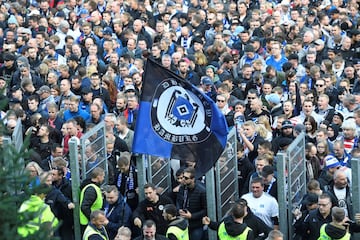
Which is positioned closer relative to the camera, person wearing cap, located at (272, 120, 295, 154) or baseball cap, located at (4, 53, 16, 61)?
person wearing cap, located at (272, 120, 295, 154)

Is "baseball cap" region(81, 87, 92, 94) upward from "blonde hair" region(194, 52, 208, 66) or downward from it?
upward

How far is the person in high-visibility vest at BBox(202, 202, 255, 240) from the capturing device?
43.8 feet

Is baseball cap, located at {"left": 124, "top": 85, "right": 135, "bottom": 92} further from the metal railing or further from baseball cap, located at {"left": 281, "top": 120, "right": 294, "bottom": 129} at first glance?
the metal railing

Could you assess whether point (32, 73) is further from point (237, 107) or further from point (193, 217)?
point (193, 217)

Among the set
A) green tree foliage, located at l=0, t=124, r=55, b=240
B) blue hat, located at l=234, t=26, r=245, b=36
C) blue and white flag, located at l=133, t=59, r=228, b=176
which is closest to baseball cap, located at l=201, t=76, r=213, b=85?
blue hat, located at l=234, t=26, r=245, b=36

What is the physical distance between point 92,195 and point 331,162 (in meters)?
3.34

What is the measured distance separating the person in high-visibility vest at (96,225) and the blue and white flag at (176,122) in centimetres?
109

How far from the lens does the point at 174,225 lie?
45.5ft

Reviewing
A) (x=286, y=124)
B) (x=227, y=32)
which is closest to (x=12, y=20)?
(x=227, y=32)

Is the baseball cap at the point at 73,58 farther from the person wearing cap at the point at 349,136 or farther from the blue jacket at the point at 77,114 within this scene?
the person wearing cap at the point at 349,136

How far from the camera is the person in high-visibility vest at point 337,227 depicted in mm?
13148

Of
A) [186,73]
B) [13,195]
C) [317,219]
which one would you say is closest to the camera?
[13,195]

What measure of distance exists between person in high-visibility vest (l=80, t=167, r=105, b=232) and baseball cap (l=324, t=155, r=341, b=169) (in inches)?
123

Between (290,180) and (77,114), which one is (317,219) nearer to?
(290,180)
